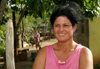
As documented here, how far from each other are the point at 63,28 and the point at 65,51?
231 mm

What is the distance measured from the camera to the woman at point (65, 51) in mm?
1532

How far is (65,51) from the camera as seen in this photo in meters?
1.68

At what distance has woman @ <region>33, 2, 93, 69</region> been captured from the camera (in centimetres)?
153

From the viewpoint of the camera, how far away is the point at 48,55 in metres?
1.60

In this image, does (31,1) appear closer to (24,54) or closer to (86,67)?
(86,67)

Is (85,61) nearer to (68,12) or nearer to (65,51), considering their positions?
(65,51)

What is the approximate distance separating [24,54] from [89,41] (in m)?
3.33

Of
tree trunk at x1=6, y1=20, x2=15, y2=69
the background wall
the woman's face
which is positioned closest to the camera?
the woman's face

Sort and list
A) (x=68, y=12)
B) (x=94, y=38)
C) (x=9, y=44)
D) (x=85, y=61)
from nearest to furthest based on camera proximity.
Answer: (x=85, y=61)
(x=68, y=12)
(x=9, y=44)
(x=94, y=38)

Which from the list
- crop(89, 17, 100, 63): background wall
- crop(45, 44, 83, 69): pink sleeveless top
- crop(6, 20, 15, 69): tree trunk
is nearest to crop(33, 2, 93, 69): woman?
crop(45, 44, 83, 69): pink sleeveless top

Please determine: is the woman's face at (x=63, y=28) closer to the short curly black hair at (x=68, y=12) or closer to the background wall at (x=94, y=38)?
the short curly black hair at (x=68, y=12)

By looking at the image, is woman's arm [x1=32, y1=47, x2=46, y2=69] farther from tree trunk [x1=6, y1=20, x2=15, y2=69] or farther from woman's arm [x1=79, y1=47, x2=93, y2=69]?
tree trunk [x1=6, y1=20, x2=15, y2=69]

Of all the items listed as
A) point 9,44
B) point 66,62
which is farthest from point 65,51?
point 9,44

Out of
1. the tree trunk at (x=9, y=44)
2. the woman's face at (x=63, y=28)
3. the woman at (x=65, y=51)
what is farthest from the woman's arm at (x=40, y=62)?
the tree trunk at (x=9, y=44)
